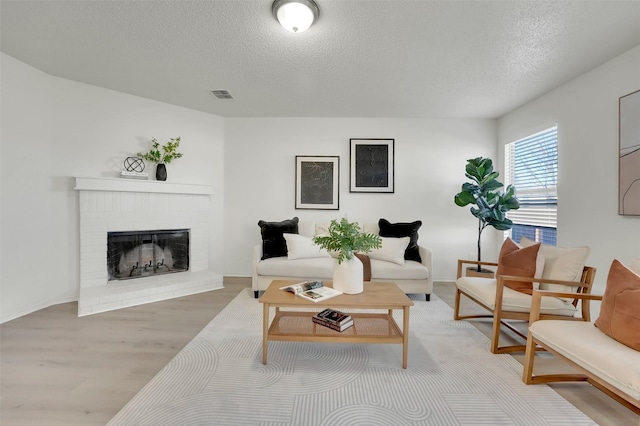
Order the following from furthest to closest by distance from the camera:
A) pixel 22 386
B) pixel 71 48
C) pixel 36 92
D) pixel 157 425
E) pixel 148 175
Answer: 1. pixel 148 175
2. pixel 36 92
3. pixel 71 48
4. pixel 22 386
5. pixel 157 425

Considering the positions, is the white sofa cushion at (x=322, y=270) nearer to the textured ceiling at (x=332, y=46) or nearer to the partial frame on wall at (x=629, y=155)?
the partial frame on wall at (x=629, y=155)

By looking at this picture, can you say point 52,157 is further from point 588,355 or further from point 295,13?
point 588,355

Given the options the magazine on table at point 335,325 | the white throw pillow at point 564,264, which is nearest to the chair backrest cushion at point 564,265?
the white throw pillow at point 564,264

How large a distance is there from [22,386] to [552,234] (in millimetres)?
4994

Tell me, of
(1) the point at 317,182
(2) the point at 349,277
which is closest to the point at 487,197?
(1) the point at 317,182

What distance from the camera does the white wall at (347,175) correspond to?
170 inches

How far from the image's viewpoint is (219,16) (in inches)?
81.2

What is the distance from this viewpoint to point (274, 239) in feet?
12.1

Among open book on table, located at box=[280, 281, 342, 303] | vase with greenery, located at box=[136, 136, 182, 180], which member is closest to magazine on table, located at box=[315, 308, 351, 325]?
open book on table, located at box=[280, 281, 342, 303]

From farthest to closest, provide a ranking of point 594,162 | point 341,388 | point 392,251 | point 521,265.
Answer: point 392,251, point 594,162, point 521,265, point 341,388

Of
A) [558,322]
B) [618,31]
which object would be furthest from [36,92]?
[618,31]

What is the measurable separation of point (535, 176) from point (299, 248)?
124 inches

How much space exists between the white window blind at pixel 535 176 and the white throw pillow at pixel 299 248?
9.14ft

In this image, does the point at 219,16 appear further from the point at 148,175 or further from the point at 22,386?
the point at 22,386
